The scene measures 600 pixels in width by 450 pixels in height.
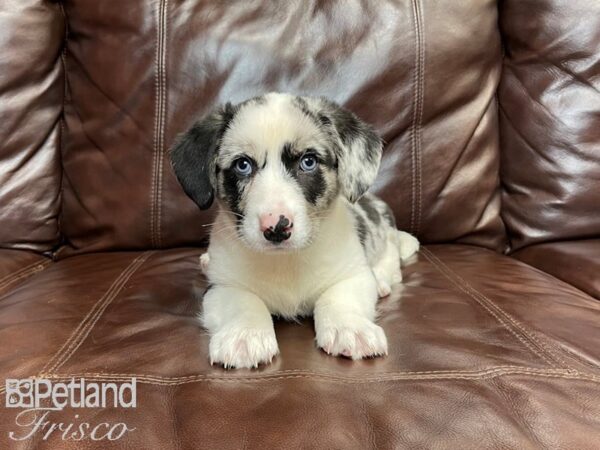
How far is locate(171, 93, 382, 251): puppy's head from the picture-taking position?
156cm

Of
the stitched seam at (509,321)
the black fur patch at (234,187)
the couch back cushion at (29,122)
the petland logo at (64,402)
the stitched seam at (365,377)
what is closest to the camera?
the petland logo at (64,402)

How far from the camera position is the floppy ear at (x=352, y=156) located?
1.73 m

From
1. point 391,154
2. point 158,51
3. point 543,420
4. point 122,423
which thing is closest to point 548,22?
point 391,154

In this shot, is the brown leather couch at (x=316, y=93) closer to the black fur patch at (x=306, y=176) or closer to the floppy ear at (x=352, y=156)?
the floppy ear at (x=352, y=156)

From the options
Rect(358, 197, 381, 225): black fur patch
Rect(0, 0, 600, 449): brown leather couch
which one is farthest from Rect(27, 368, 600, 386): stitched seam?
Rect(358, 197, 381, 225): black fur patch

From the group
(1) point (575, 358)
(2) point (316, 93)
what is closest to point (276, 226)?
(1) point (575, 358)

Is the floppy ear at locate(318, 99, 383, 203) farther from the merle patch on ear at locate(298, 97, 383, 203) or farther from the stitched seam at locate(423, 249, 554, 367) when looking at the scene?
the stitched seam at locate(423, 249, 554, 367)

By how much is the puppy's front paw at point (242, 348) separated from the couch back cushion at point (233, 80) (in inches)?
41.4

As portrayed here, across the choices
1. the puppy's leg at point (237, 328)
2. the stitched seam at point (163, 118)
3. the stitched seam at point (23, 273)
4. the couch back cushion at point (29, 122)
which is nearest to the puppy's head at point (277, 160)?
the puppy's leg at point (237, 328)

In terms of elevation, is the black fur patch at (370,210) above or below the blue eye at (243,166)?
below

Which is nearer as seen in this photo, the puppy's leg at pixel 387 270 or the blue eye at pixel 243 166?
the blue eye at pixel 243 166

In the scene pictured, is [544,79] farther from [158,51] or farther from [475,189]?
[158,51]

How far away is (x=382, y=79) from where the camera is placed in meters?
2.38

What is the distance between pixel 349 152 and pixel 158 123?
3.27ft
